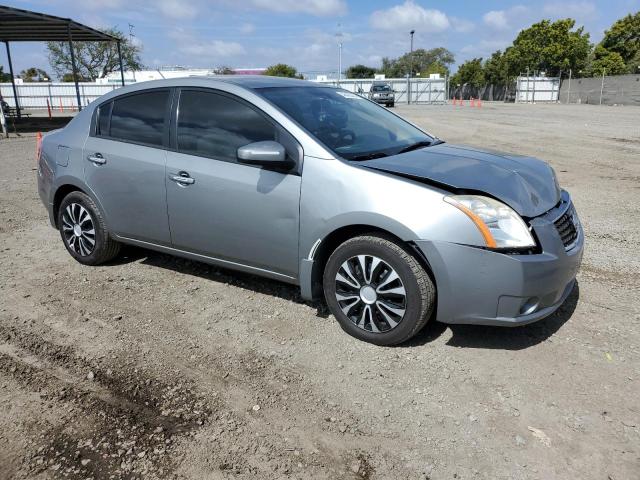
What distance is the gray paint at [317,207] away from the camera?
315 centimetres

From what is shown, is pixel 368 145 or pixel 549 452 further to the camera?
pixel 368 145

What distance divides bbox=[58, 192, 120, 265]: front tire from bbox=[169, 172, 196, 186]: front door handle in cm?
116

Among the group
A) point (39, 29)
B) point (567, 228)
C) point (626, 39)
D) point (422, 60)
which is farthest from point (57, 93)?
point (422, 60)

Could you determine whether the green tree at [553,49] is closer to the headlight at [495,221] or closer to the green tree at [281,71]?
the green tree at [281,71]

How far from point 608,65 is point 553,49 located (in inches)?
235

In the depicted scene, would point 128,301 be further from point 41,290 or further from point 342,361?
point 342,361

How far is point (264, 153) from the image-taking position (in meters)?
3.55

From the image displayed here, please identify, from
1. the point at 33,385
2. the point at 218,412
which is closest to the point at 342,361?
the point at 218,412

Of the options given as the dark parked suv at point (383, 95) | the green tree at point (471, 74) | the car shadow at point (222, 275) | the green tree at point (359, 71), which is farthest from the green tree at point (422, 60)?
the car shadow at point (222, 275)

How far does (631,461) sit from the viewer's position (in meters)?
2.46

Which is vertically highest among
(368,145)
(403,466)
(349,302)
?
(368,145)

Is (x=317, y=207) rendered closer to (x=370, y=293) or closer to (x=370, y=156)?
(x=370, y=156)

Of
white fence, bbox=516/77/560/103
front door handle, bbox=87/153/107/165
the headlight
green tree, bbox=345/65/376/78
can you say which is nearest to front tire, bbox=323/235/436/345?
the headlight

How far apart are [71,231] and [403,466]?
4.07 meters
